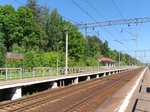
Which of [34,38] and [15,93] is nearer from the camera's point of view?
[15,93]

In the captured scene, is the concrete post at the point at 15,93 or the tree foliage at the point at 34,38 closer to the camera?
the concrete post at the point at 15,93

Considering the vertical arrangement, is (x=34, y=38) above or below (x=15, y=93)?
above

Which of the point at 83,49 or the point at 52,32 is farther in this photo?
the point at 52,32

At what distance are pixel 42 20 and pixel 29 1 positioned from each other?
6960mm

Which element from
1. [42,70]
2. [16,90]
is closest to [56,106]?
[16,90]

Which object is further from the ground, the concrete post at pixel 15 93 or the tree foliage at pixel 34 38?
the tree foliage at pixel 34 38

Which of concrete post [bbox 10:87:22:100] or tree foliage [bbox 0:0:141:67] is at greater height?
tree foliage [bbox 0:0:141:67]


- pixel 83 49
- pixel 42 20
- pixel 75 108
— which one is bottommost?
pixel 75 108

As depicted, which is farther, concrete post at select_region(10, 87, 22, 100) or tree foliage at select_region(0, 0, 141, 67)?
tree foliage at select_region(0, 0, 141, 67)

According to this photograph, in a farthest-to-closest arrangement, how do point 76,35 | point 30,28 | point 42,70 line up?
point 76,35 → point 30,28 → point 42,70

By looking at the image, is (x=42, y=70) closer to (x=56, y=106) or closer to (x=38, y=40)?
(x=56, y=106)

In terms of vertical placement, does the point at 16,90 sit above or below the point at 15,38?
below

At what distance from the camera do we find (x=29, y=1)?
4090 inches

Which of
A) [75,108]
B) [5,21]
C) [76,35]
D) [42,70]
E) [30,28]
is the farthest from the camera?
[76,35]
